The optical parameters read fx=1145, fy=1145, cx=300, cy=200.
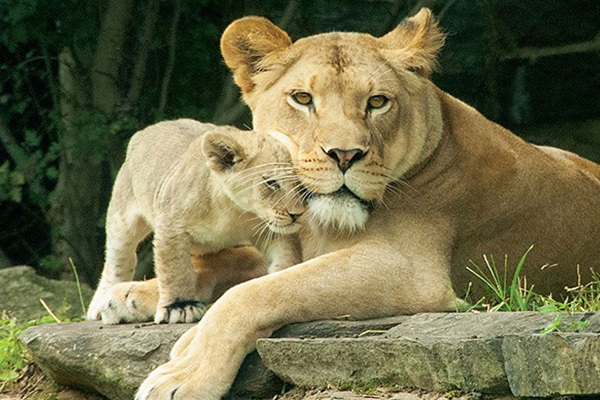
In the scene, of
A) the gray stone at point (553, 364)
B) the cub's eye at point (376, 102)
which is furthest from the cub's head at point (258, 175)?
the gray stone at point (553, 364)

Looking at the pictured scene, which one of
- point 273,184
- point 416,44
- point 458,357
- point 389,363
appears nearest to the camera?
point 458,357

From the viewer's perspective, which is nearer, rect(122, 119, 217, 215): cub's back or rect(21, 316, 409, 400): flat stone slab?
rect(21, 316, 409, 400): flat stone slab

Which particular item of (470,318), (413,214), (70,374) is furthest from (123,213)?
(470,318)

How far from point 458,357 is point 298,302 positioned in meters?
0.82

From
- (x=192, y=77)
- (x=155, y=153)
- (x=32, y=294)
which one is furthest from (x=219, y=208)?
(x=192, y=77)

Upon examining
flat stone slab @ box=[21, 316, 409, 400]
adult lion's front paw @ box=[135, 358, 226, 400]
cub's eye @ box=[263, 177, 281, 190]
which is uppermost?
cub's eye @ box=[263, 177, 281, 190]

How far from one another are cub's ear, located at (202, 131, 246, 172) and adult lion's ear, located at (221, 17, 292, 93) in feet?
1.02

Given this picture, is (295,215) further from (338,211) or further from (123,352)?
(123,352)

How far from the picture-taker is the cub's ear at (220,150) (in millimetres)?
4168

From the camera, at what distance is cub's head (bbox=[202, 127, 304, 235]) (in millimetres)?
4043

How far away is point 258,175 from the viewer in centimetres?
415

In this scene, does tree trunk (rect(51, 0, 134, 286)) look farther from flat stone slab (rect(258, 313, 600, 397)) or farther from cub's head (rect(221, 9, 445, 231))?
flat stone slab (rect(258, 313, 600, 397))

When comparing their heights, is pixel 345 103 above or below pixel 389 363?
above

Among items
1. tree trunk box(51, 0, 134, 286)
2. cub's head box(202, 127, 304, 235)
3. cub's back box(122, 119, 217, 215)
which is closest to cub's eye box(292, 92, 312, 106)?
cub's head box(202, 127, 304, 235)
